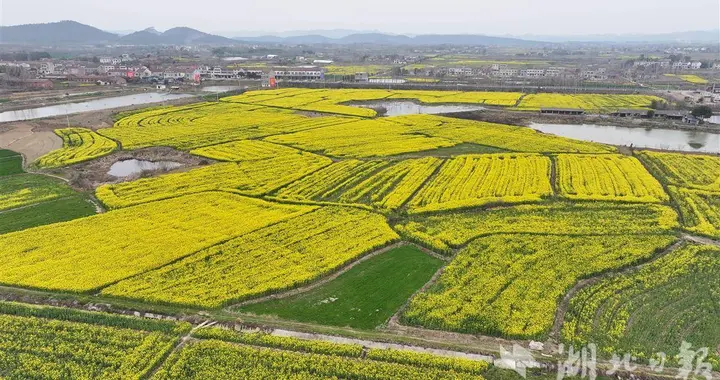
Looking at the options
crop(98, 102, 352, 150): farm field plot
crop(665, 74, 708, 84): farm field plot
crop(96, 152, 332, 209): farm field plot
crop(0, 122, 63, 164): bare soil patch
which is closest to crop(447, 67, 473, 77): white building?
crop(665, 74, 708, 84): farm field plot

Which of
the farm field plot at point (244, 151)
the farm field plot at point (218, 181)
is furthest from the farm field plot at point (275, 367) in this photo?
the farm field plot at point (244, 151)

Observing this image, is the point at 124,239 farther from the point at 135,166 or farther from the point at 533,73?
the point at 533,73

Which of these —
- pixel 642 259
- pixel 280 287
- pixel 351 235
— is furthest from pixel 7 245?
pixel 642 259

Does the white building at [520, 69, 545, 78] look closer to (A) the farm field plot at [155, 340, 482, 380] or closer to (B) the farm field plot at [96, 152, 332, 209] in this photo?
(B) the farm field plot at [96, 152, 332, 209]

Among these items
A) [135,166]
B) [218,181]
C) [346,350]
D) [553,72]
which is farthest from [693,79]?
[346,350]

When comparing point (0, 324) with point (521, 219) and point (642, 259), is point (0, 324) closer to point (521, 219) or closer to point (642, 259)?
point (521, 219)

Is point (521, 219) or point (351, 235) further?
point (521, 219)
